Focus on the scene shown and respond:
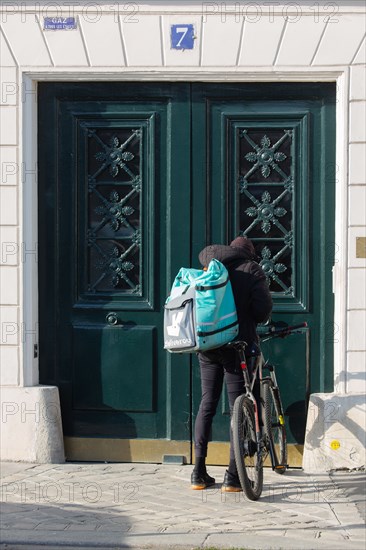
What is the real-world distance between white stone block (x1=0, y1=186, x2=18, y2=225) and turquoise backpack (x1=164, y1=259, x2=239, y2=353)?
6.15ft

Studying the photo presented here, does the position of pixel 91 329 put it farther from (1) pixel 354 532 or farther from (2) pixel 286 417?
(1) pixel 354 532

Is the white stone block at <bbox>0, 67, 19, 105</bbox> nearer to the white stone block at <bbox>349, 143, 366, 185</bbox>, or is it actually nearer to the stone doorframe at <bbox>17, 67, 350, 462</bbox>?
the stone doorframe at <bbox>17, 67, 350, 462</bbox>

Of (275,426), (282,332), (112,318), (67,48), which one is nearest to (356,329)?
(282,332)

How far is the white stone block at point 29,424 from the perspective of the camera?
9547mm

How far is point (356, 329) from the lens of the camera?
→ 30.8ft

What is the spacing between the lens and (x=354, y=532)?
7602mm

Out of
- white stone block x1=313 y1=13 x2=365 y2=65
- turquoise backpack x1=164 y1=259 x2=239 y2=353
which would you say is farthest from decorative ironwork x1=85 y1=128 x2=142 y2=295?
white stone block x1=313 y1=13 x2=365 y2=65

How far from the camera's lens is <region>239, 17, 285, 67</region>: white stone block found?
9.40 meters

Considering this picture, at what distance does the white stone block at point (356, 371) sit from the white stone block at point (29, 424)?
7.66 ft

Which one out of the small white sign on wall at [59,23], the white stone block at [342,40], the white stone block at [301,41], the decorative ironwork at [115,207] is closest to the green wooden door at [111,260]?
the decorative ironwork at [115,207]

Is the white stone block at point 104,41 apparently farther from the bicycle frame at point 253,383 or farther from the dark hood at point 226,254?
the bicycle frame at point 253,383

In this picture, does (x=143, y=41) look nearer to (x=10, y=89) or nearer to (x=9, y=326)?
(x=10, y=89)

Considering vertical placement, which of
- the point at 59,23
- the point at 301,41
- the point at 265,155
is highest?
the point at 59,23

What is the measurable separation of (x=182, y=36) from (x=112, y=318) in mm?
2280
